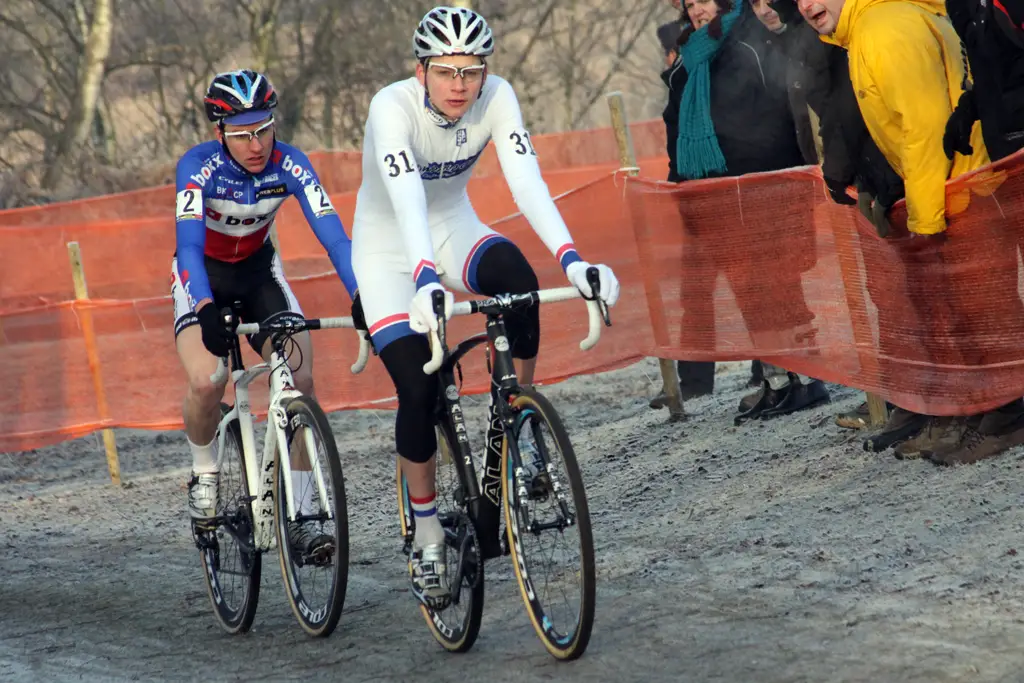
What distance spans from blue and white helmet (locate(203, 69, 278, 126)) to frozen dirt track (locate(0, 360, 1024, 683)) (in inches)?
92.3

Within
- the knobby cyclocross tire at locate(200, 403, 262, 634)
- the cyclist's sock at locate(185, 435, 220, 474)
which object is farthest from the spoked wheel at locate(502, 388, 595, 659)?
the cyclist's sock at locate(185, 435, 220, 474)

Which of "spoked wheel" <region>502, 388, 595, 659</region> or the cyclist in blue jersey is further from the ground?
the cyclist in blue jersey

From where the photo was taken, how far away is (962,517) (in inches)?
244

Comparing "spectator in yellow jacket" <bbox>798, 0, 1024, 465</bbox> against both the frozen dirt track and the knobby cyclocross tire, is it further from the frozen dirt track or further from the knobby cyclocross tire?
A: the knobby cyclocross tire

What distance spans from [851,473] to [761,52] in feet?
9.43

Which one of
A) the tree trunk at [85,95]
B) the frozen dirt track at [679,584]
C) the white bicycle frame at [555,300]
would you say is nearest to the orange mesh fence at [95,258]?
the frozen dirt track at [679,584]

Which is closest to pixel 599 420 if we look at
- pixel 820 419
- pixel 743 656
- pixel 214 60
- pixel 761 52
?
pixel 820 419

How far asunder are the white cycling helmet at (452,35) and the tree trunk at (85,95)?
66.9ft

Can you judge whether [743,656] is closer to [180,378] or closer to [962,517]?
[962,517]

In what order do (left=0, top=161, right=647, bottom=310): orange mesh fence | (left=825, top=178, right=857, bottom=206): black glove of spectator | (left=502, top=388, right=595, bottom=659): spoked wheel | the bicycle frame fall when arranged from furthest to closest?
(left=0, top=161, right=647, bottom=310): orange mesh fence → (left=825, top=178, right=857, bottom=206): black glove of spectator → the bicycle frame → (left=502, top=388, right=595, bottom=659): spoked wheel

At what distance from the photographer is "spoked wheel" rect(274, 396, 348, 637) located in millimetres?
5836

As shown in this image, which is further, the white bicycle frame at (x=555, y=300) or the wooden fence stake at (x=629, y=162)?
the wooden fence stake at (x=629, y=162)

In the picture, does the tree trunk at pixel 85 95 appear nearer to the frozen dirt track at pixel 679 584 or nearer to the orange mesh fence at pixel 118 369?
the orange mesh fence at pixel 118 369

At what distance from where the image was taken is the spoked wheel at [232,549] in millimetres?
6512
